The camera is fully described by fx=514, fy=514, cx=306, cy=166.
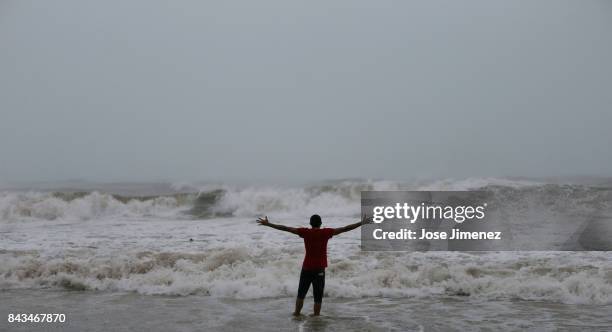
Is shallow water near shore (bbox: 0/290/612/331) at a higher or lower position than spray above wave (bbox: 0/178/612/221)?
lower

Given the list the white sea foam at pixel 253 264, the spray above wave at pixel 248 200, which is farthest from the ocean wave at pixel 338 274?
the spray above wave at pixel 248 200

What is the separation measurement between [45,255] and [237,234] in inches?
181

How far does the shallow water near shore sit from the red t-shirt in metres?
0.78

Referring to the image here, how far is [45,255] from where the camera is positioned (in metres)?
11.1

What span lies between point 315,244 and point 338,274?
3.34m

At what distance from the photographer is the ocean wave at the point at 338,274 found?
8.69 metres

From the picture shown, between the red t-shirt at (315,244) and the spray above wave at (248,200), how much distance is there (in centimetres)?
1135

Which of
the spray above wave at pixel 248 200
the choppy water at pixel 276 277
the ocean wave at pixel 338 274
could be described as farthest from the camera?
the spray above wave at pixel 248 200

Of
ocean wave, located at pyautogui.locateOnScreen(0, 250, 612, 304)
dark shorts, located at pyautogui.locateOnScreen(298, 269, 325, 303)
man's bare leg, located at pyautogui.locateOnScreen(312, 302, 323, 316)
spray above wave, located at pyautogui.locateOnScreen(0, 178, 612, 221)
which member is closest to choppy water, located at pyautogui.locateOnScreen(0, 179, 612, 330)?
ocean wave, located at pyautogui.locateOnScreen(0, 250, 612, 304)

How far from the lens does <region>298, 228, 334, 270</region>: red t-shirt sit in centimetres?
656

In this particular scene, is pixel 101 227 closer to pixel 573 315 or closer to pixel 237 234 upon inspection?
pixel 237 234

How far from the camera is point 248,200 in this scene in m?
20.2

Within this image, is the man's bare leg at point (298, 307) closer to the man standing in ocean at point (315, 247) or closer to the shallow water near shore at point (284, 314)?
the shallow water near shore at point (284, 314)

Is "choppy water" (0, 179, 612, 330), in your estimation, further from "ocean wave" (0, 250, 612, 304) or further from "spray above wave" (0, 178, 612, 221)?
"spray above wave" (0, 178, 612, 221)
